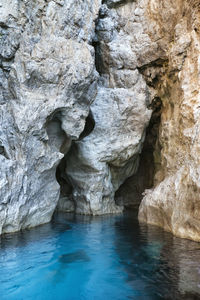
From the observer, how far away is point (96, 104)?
17.2 m

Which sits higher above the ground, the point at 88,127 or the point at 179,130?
the point at 88,127

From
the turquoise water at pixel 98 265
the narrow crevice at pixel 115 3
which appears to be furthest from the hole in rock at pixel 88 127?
the narrow crevice at pixel 115 3

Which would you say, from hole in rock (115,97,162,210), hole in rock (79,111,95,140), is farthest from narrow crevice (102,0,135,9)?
hole in rock (115,97,162,210)

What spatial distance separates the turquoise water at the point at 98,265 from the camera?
6.38 metres

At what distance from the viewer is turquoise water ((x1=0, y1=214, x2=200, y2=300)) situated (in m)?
6.38

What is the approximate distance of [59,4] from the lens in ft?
45.2

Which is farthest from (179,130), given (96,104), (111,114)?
(96,104)

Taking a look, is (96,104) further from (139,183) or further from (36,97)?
(139,183)

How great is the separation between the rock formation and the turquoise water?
5.11ft

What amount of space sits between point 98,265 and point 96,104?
36.0 ft

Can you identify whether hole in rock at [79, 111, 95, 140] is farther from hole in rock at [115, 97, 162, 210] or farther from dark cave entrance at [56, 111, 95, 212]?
hole in rock at [115, 97, 162, 210]

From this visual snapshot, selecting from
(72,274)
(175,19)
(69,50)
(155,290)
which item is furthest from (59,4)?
(155,290)

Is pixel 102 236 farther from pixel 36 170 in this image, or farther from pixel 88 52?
pixel 88 52

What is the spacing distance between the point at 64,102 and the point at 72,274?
8.26 metres
